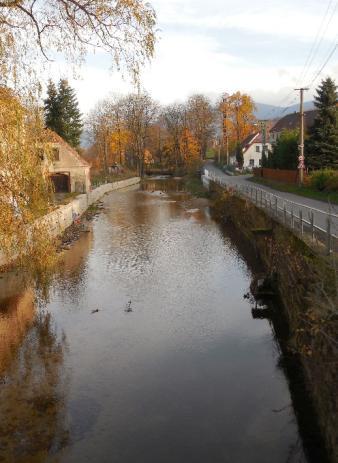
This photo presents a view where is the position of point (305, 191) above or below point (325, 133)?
below

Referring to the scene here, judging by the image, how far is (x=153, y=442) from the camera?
368 inches

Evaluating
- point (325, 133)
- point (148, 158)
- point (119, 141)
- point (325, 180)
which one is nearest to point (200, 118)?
point (148, 158)

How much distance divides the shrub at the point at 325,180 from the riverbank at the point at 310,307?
8.22 m

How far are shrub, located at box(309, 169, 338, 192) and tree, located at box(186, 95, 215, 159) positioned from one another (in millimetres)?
61384

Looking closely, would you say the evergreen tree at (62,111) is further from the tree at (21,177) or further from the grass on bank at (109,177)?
the tree at (21,177)

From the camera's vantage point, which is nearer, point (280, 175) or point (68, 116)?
point (280, 175)

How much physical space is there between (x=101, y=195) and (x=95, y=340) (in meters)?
43.4

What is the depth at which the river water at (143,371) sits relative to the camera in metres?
9.30

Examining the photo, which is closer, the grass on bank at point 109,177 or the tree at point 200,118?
the grass on bank at point 109,177

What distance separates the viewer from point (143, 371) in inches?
483

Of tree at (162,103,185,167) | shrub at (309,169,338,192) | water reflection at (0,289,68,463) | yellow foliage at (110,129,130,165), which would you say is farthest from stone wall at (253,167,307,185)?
yellow foliage at (110,129,130,165)

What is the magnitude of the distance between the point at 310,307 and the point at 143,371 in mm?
4613

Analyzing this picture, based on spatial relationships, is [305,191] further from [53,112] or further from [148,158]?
[148,158]

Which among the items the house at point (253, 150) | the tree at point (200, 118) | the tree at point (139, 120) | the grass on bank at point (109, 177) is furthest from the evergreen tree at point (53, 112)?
the tree at point (200, 118)
